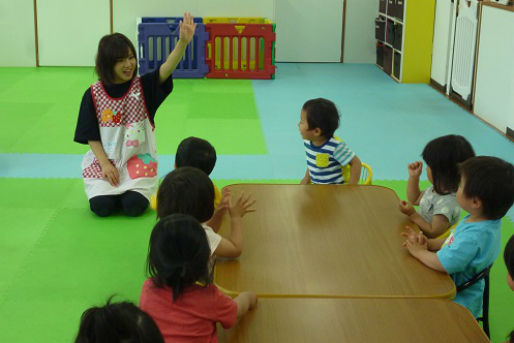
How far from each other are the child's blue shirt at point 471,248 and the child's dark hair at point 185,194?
0.76m

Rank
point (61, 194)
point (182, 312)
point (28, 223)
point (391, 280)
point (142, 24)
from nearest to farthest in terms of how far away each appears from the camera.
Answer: point (182, 312)
point (391, 280)
point (28, 223)
point (61, 194)
point (142, 24)

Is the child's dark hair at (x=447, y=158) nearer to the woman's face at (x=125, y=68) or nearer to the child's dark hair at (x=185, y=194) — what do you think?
the child's dark hair at (x=185, y=194)

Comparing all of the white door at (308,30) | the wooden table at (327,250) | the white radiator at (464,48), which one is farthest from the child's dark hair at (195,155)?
the white door at (308,30)

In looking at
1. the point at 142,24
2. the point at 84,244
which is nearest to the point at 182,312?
the point at 84,244

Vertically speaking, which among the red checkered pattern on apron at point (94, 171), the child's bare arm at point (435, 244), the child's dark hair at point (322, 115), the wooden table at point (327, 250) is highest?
the child's dark hair at point (322, 115)

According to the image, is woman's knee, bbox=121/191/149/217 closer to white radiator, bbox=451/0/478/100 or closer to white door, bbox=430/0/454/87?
white radiator, bbox=451/0/478/100

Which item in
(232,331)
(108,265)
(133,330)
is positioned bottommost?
(108,265)

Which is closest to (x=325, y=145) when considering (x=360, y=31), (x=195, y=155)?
(x=195, y=155)

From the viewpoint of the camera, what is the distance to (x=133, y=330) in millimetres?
1115

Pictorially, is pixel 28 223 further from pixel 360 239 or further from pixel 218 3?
pixel 218 3

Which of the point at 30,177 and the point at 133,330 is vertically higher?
the point at 133,330

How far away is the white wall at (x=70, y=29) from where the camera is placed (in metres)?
8.61

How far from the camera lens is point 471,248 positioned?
86.5 inches

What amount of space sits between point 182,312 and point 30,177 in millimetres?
3316
